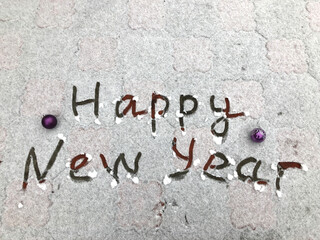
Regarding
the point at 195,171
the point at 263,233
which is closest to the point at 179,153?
the point at 195,171

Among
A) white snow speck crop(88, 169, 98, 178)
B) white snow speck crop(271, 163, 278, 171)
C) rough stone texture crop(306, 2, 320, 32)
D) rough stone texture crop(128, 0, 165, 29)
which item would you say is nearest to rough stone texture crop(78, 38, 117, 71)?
rough stone texture crop(128, 0, 165, 29)

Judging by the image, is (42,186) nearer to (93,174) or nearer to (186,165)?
(93,174)

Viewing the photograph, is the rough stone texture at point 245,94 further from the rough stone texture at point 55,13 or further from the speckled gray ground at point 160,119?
the rough stone texture at point 55,13

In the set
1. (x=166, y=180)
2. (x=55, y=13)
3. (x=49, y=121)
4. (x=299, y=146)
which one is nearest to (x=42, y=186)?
(x=49, y=121)

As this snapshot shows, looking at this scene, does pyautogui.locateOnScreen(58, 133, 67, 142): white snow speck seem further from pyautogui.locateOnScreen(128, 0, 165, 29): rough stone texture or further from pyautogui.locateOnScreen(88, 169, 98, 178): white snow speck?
pyautogui.locateOnScreen(128, 0, 165, 29): rough stone texture

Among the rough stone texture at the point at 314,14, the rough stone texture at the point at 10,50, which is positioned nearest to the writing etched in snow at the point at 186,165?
the rough stone texture at the point at 10,50

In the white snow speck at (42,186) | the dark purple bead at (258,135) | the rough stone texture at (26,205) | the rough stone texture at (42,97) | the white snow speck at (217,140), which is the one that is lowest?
the rough stone texture at (26,205)
